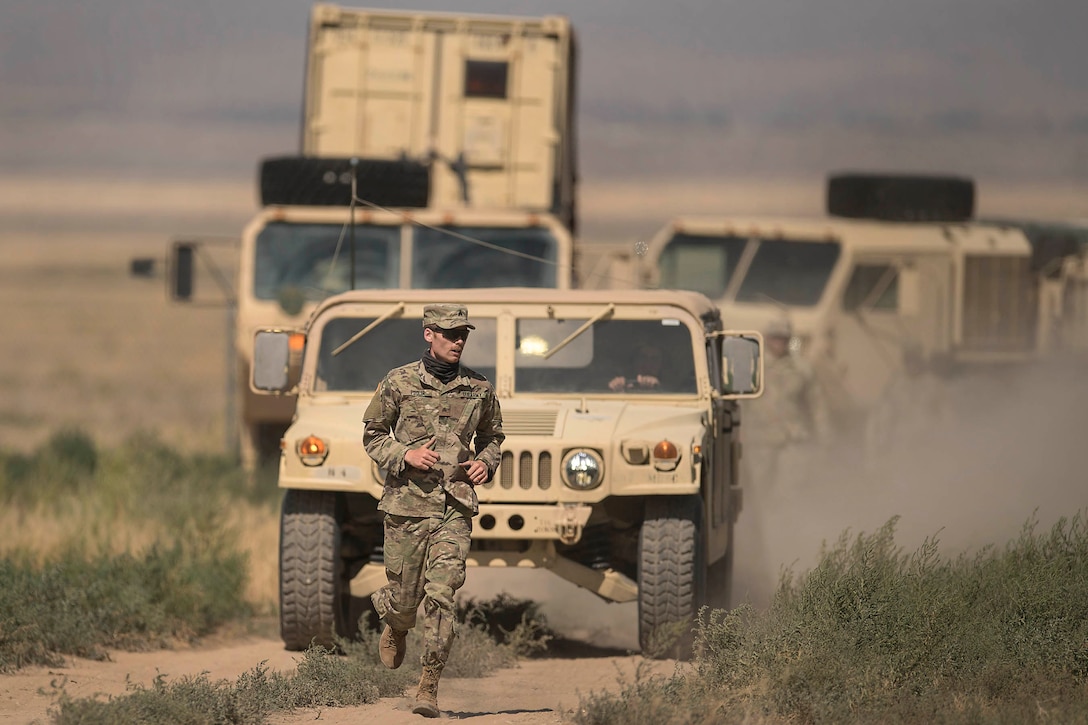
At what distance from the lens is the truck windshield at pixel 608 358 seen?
10.5 m

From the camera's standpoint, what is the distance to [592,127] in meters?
73.6

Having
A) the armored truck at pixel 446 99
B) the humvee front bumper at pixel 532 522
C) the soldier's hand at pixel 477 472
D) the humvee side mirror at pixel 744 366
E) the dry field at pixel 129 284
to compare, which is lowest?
the dry field at pixel 129 284

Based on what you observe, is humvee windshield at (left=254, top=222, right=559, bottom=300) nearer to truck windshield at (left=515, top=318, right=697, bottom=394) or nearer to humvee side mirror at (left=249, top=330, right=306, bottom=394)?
truck windshield at (left=515, top=318, right=697, bottom=394)

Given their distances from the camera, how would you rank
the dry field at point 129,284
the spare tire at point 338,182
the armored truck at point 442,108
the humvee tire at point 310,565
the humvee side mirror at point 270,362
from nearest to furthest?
the humvee tire at point 310,565, the humvee side mirror at point 270,362, the spare tire at point 338,182, the armored truck at point 442,108, the dry field at point 129,284

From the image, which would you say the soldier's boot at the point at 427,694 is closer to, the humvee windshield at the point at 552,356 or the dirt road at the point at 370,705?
the dirt road at the point at 370,705

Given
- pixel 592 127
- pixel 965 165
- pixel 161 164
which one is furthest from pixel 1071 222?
pixel 161 164

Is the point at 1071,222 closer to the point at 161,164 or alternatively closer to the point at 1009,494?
the point at 1009,494

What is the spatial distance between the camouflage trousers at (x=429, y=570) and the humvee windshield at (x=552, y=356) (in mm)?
2308

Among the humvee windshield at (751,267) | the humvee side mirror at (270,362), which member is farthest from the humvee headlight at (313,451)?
the humvee windshield at (751,267)

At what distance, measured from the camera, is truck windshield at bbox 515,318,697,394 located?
1049 cm

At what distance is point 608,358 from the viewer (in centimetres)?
1056

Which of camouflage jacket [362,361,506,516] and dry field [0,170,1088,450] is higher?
camouflage jacket [362,361,506,516]

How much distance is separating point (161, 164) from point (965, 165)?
198ft

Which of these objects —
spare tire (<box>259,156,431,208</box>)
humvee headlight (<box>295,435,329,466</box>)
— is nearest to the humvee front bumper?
humvee headlight (<box>295,435,329,466</box>)
